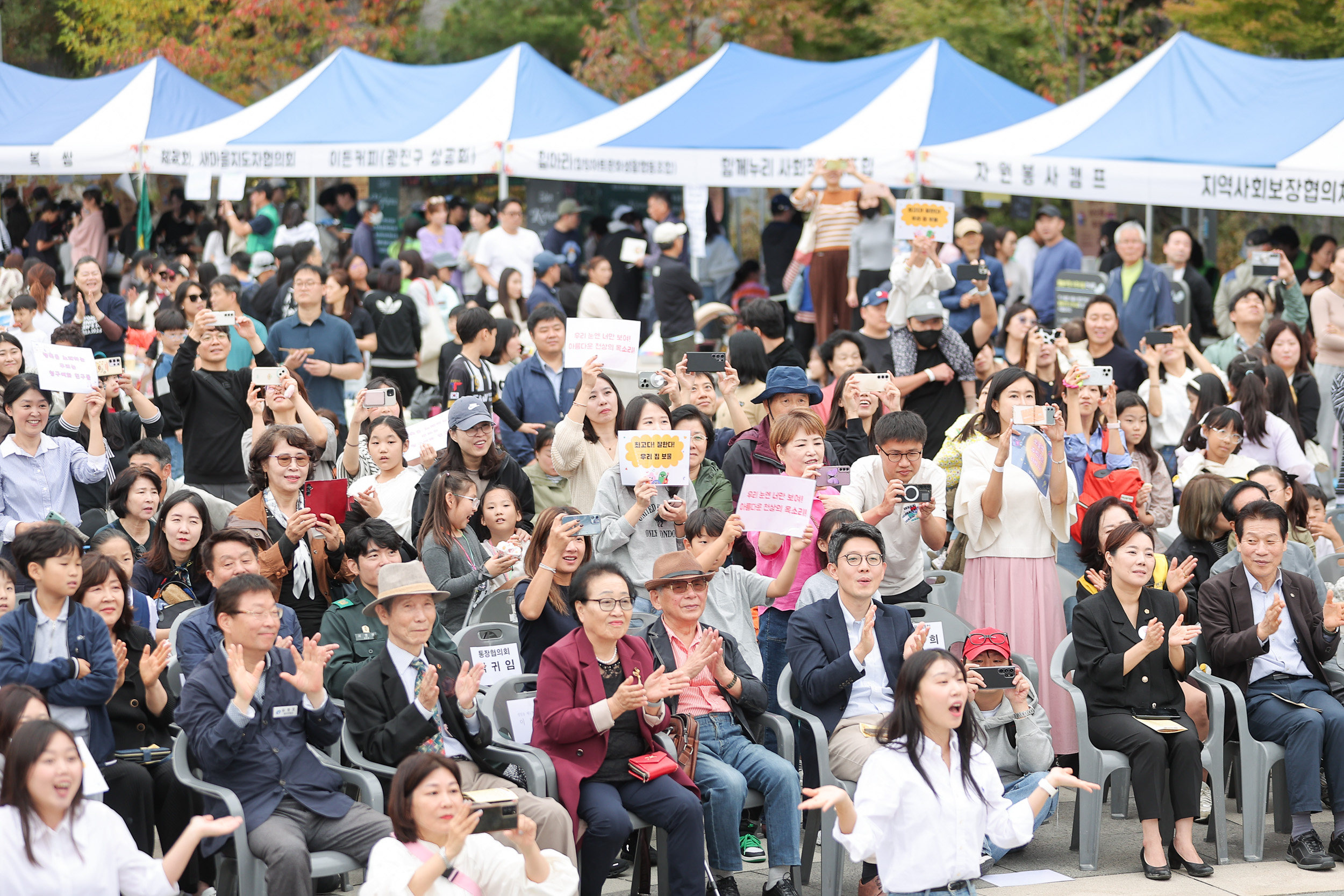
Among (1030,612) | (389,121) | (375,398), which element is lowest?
(1030,612)

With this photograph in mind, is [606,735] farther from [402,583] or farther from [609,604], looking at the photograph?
[402,583]

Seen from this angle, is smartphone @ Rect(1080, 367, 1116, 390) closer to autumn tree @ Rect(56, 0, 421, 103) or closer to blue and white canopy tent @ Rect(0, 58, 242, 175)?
blue and white canopy tent @ Rect(0, 58, 242, 175)

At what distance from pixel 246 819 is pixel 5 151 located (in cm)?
1490

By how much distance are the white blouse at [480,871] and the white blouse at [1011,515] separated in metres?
2.28

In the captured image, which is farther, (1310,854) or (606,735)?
(1310,854)

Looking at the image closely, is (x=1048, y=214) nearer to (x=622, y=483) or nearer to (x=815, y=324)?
(x=815, y=324)

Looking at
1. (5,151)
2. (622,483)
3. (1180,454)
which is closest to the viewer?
(622,483)

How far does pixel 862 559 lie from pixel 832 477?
3.25 ft

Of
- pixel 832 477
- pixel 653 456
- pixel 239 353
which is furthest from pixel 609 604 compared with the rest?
pixel 239 353

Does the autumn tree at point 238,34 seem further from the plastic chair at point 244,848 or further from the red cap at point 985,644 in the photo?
the plastic chair at point 244,848

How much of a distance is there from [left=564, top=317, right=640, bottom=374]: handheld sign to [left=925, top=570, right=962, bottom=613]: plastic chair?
6.57 ft

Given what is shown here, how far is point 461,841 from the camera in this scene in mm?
4660

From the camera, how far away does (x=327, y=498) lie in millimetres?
6637

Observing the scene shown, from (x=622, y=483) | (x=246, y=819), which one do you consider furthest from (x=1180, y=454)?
(x=246, y=819)
